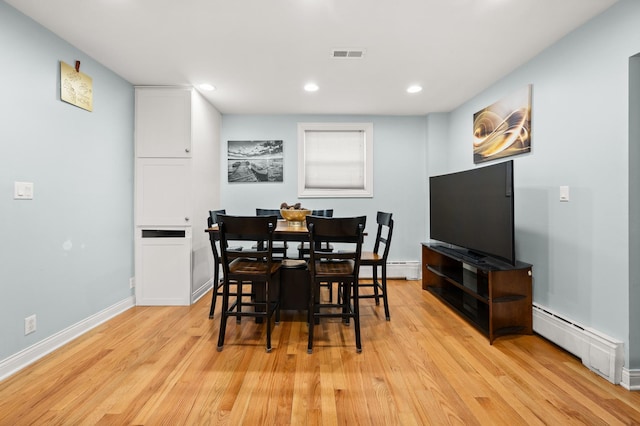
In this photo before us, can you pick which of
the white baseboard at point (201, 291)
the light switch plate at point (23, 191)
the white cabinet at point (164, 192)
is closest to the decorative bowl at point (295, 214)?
the white cabinet at point (164, 192)

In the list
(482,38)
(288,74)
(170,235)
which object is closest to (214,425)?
(170,235)

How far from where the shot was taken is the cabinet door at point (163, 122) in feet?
11.0

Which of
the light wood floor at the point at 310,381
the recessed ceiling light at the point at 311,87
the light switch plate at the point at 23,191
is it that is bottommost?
the light wood floor at the point at 310,381

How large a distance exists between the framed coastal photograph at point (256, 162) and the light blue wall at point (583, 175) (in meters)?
3.05

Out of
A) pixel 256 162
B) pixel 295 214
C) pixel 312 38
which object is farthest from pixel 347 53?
pixel 256 162

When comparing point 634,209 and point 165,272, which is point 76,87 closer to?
point 165,272

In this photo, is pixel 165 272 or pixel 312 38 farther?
pixel 165 272

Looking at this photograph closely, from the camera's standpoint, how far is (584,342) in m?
2.10

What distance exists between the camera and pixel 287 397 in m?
1.75

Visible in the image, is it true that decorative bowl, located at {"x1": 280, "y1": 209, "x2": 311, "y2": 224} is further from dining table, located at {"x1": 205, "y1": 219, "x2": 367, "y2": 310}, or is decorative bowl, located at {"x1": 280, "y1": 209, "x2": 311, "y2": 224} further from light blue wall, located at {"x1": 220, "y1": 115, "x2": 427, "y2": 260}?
light blue wall, located at {"x1": 220, "y1": 115, "x2": 427, "y2": 260}

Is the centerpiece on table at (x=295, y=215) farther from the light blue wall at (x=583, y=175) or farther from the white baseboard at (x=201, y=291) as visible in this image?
the light blue wall at (x=583, y=175)

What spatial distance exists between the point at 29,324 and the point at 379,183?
13.3 feet

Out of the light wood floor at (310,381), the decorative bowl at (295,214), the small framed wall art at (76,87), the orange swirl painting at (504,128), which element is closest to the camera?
the light wood floor at (310,381)

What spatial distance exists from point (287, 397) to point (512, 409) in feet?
4.13
